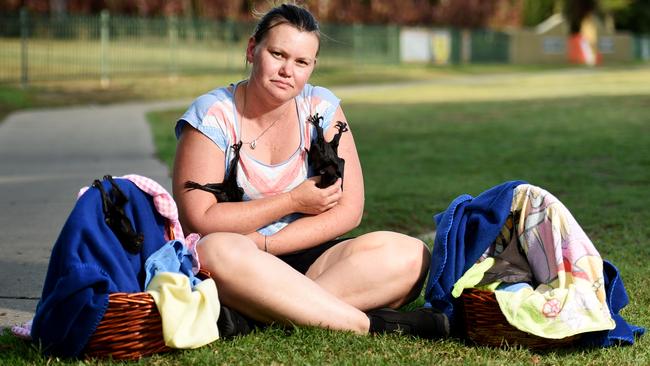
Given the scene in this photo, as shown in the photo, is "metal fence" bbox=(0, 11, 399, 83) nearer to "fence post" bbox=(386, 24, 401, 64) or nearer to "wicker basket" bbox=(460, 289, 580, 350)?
"fence post" bbox=(386, 24, 401, 64)

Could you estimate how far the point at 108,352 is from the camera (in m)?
3.64

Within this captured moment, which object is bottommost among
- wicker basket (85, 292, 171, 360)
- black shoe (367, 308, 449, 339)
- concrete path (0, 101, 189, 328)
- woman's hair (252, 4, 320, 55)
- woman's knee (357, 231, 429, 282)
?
concrete path (0, 101, 189, 328)

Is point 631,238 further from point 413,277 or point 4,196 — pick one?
point 4,196

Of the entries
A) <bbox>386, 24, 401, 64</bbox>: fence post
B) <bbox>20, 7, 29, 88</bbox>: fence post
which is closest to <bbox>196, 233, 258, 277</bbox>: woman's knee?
<bbox>20, 7, 29, 88</bbox>: fence post

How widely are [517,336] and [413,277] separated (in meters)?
0.51

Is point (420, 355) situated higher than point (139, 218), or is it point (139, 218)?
point (139, 218)

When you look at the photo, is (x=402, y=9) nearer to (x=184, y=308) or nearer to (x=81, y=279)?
(x=184, y=308)

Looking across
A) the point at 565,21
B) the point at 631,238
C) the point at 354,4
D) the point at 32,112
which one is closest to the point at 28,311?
the point at 631,238

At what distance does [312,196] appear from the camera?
417 centimetres

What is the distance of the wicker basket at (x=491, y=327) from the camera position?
12.5ft

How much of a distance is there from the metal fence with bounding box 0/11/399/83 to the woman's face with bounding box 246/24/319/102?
15454 mm

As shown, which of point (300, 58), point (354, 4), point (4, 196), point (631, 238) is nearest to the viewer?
point (300, 58)

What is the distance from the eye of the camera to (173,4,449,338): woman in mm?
3941

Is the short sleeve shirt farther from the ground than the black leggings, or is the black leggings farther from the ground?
the short sleeve shirt
